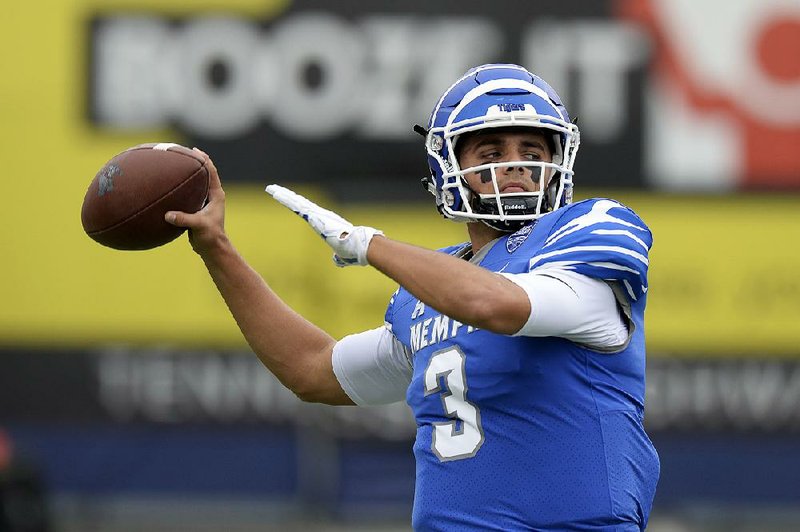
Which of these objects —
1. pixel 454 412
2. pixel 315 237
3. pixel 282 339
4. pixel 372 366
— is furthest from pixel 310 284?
pixel 454 412

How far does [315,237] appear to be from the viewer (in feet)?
30.2

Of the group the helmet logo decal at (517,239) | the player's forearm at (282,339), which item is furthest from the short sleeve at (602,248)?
the player's forearm at (282,339)

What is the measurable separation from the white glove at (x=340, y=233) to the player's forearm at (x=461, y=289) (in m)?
0.08

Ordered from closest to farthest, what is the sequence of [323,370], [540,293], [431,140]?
Result: [540,293] → [431,140] → [323,370]

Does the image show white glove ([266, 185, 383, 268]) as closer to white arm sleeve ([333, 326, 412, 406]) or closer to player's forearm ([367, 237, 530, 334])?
player's forearm ([367, 237, 530, 334])

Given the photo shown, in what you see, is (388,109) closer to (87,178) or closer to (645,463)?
(87,178)

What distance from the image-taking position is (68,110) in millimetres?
9203

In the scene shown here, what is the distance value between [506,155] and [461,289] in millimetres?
554

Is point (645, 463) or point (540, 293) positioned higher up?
point (540, 293)

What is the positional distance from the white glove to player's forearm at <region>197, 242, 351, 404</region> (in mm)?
496

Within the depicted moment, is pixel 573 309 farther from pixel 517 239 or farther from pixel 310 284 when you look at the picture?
pixel 310 284

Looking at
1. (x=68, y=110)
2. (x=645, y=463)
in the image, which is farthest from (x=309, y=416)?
(x=645, y=463)

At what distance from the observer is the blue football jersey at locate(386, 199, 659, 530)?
3.22 meters

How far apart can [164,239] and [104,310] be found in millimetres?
5606
